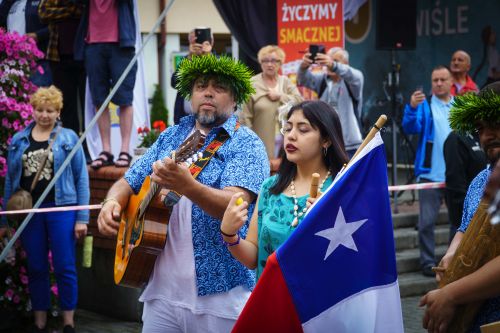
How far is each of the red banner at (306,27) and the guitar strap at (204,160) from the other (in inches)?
246

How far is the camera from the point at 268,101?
9.69 metres

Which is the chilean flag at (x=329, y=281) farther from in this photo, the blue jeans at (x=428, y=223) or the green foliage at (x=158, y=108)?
the green foliage at (x=158, y=108)

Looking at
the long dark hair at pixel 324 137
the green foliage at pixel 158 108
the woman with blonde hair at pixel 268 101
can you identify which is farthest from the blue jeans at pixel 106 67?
the green foliage at pixel 158 108

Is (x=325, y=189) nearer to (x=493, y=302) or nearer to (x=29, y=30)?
(x=493, y=302)

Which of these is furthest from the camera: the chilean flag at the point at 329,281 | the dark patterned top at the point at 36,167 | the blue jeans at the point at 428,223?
the blue jeans at the point at 428,223

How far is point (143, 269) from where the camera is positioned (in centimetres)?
492

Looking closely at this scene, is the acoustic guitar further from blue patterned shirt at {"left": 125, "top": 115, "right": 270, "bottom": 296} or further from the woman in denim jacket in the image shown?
the woman in denim jacket

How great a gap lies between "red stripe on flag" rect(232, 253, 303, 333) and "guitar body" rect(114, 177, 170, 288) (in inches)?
35.2

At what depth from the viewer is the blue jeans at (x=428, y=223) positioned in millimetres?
10000

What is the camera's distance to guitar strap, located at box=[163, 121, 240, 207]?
466cm

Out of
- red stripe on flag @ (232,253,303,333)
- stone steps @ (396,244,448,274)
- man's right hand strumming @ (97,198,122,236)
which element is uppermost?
man's right hand strumming @ (97,198,122,236)

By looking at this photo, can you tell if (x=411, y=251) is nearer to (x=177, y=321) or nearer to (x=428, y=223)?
(x=428, y=223)

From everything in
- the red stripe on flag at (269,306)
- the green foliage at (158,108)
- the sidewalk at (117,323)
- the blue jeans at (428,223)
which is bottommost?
the sidewalk at (117,323)

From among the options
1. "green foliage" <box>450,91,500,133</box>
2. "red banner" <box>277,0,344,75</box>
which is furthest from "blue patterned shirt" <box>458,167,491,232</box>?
"red banner" <box>277,0,344,75</box>
